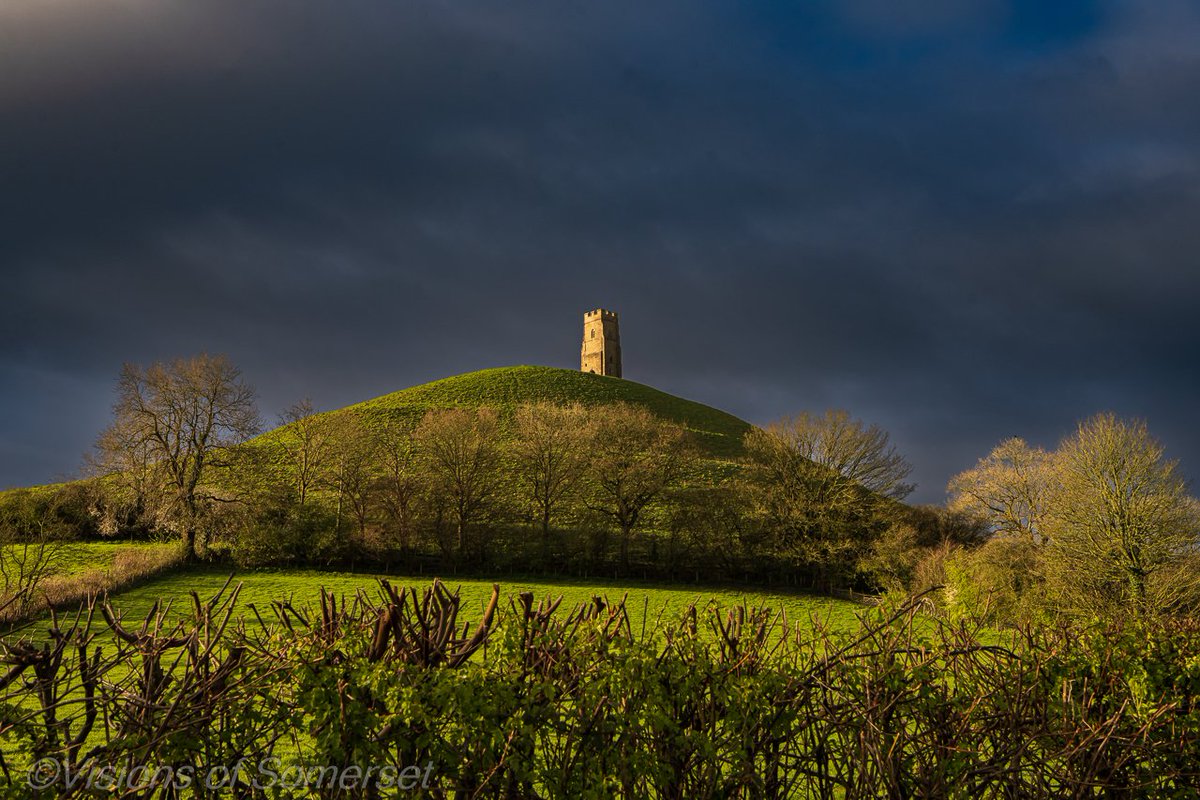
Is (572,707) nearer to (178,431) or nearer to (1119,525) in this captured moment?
(1119,525)

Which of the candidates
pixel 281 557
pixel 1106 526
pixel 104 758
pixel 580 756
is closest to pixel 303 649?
pixel 104 758

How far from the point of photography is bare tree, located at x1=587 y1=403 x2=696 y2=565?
177 feet

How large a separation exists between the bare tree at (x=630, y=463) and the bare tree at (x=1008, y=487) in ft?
68.4

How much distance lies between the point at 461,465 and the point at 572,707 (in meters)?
49.7

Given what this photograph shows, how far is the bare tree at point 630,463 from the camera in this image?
2125 inches

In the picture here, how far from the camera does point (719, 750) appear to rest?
19.5 ft

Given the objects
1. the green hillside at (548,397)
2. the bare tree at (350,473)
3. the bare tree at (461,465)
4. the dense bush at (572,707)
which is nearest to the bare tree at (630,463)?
the bare tree at (461,465)

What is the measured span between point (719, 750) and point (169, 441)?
51801 millimetres

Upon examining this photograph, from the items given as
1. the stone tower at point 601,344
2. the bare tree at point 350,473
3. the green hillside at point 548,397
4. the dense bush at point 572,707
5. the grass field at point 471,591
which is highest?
the stone tower at point 601,344

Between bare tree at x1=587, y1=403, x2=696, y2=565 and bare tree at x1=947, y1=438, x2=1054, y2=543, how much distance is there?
2086 cm

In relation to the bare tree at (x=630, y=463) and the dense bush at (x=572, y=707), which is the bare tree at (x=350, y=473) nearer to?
the bare tree at (x=630, y=463)

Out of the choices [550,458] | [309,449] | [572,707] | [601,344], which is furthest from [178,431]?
[601,344]

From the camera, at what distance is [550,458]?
56.8 m

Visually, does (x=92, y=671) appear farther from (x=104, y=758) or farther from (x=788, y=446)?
(x=788, y=446)
